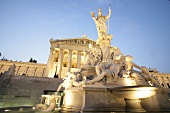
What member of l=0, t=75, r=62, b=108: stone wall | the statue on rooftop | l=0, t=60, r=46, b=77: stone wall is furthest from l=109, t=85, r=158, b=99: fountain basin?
l=0, t=60, r=46, b=77: stone wall

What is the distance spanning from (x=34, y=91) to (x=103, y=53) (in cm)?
885

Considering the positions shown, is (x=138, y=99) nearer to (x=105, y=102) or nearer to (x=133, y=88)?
(x=133, y=88)

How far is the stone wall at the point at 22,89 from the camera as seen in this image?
32.9 ft

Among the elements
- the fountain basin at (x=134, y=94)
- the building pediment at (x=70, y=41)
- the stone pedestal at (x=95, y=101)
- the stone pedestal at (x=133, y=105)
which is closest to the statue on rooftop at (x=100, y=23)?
the stone pedestal at (x=95, y=101)

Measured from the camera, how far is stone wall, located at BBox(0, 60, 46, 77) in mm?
38688

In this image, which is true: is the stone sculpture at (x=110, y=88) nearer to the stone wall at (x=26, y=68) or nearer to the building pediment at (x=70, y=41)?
the building pediment at (x=70, y=41)

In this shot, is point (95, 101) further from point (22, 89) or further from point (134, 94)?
point (22, 89)

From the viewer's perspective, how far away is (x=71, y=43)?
33844 mm

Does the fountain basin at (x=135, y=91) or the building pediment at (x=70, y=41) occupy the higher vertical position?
the building pediment at (x=70, y=41)

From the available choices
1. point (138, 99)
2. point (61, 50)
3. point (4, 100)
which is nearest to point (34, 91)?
point (4, 100)

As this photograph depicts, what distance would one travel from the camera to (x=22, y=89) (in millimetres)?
11891

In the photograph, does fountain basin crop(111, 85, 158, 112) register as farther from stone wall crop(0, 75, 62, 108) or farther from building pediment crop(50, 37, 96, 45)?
building pediment crop(50, 37, 96, 45)

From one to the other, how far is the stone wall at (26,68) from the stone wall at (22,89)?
84.9 feet

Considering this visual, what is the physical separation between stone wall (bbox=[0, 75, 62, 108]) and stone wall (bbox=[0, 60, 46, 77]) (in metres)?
25.9
